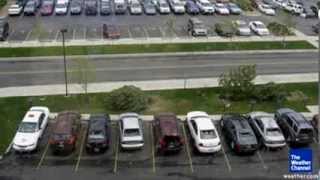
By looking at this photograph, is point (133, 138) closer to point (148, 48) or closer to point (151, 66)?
point (151, 66)

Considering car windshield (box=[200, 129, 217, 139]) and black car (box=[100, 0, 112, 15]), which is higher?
car windshield (box=[200, 129, 217, 139])

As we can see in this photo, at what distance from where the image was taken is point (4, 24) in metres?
55.8

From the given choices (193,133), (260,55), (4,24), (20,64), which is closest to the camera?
(193,133)

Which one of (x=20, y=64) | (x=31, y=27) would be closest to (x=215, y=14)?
(x=31, y=27)

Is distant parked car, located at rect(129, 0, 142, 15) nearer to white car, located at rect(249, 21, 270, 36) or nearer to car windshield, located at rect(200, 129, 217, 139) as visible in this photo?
white car, located at rect(249, 21, 270, 36)

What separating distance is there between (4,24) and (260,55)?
2528 centimetres

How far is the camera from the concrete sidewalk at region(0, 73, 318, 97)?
134 feet

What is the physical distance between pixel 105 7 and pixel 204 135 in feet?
123

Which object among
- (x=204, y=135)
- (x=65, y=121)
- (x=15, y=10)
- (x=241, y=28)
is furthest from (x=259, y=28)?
(x=65, y=121)

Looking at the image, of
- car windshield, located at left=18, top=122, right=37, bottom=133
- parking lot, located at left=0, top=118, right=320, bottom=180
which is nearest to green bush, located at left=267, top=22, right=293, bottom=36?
parking lot, located at left=0, top=118, right=320, bottom=180

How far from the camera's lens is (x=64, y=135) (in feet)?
104

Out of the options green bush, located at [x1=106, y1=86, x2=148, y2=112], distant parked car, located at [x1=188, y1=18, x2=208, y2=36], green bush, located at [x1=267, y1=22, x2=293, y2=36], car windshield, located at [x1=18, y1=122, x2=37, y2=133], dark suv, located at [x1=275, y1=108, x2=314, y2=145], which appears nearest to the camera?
car windshield, located at [x1=18, y1=122, x2=37, y2=133]

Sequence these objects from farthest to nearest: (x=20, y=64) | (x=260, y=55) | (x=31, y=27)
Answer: (x=31, y=27)
(x=260, y=55)
(x=20, y=64)

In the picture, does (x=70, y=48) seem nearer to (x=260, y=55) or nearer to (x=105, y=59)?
(x=105, y=59)
